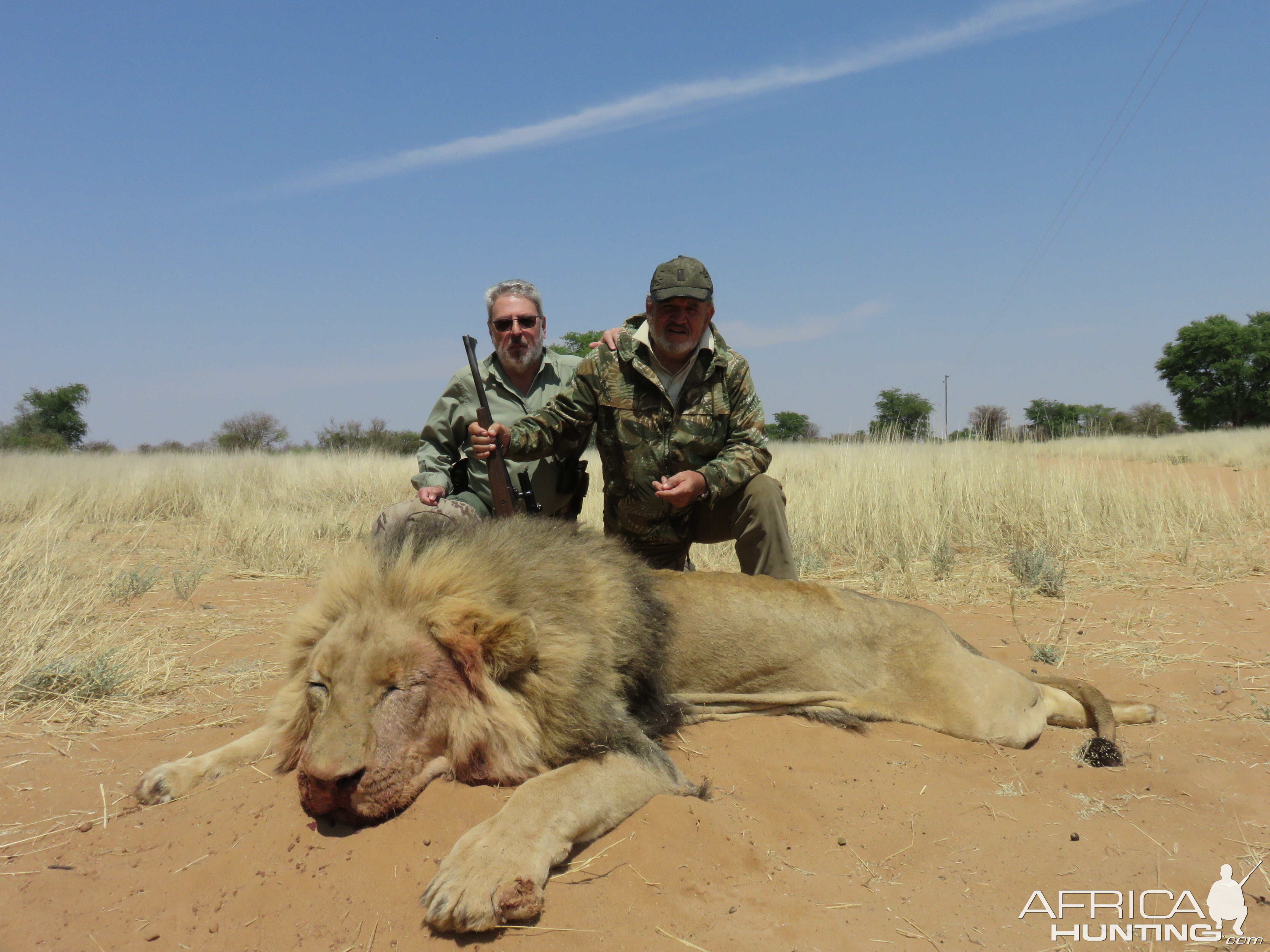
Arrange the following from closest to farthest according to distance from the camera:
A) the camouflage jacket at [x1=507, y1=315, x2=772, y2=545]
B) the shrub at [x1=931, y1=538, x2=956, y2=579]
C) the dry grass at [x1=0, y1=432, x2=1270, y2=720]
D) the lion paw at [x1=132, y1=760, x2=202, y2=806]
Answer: the lion paw at [x1=132, y1=760, x2=202, y2=806] < the dry grass at [x1=0, y1=432, x2=1270, y2=720] < the camouflage jacket at [x1=507, y1=315, x2=772, y2=545] < the shrub at [x1=931, y1=538, x2=956, y2=579]

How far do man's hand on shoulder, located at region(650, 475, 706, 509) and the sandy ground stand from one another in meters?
1.36

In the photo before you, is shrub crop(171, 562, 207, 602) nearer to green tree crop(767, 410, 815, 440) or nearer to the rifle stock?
the rifle stock

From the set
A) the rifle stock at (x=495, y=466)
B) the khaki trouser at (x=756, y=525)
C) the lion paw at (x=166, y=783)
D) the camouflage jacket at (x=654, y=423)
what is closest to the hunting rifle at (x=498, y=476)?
the rifle stock at (x=495, y=466)

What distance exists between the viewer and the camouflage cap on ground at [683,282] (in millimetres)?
4555

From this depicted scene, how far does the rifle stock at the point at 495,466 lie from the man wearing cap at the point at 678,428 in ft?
0.24

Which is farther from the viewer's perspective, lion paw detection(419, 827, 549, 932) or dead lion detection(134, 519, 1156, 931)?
dead lion detection(134, 519, 1156, 931)

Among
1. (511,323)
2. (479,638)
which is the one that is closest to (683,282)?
(511,323)

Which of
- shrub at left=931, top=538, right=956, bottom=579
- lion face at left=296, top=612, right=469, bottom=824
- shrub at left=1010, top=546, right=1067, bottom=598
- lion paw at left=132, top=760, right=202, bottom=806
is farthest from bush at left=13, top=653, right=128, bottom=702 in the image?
shrub at left=1010, top=546, right=1067, bottom=598

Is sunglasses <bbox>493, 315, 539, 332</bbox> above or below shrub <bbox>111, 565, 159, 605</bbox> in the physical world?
above

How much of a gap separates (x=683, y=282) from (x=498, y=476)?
1.49 m

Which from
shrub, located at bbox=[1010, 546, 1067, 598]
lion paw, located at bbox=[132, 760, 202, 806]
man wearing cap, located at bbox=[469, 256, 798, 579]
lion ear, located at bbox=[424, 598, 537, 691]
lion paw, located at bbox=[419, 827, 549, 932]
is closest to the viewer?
lion paw, located at bbox=[419, 827, 549, 932]

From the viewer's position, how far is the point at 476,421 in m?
5.29

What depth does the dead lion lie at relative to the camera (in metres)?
2.34

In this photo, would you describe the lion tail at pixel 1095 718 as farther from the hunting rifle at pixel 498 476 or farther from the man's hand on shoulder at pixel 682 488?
the hunting rifle at pixel 498 476
